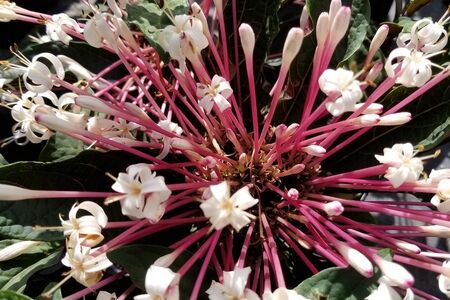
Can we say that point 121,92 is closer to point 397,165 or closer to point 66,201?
point 66,201

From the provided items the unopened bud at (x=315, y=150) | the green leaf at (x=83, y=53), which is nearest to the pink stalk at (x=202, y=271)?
the unopened bud at (x=315, y=150)

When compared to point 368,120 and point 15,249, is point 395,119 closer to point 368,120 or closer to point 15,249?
point 368,120

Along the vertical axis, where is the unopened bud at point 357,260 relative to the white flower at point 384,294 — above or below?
above

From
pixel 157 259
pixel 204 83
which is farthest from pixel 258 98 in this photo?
pixel 157 259

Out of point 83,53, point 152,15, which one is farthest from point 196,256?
point 83,53

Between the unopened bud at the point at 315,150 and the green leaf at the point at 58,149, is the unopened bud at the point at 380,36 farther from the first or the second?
the green leaf at the point at 58,149
